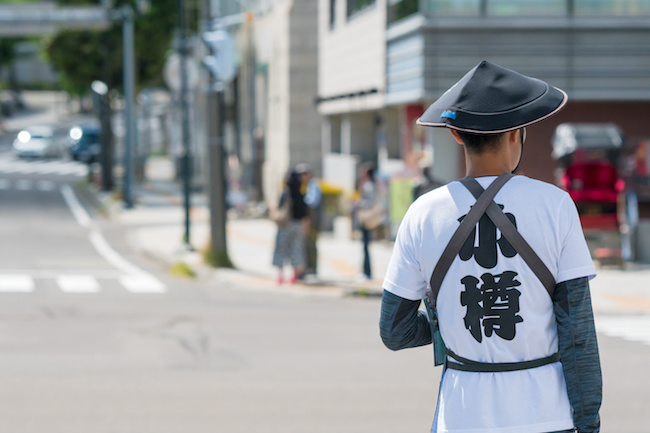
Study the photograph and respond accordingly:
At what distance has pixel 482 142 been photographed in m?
3.18

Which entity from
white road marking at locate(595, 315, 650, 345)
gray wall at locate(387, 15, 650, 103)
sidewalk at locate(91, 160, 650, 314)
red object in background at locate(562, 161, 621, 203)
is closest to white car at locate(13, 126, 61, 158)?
sidewalk at locate(91, 160, 650, 314)

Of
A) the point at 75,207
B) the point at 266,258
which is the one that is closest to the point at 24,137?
the point at 75,207

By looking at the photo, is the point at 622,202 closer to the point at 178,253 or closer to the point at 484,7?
the point at 484,7

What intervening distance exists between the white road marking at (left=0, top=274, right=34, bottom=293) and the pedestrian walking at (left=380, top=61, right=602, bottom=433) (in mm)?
12625

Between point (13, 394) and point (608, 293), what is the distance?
9.55 meters

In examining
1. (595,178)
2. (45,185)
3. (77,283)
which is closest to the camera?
(77,283)

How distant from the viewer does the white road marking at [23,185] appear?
40875mm

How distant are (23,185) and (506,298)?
41.4 metres

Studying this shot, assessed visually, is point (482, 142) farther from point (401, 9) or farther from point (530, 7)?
point (401, 9)

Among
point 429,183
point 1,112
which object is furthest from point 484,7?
point 1,112

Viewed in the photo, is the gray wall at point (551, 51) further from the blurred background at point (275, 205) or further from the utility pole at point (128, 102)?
the utility pole at point (128, 102)

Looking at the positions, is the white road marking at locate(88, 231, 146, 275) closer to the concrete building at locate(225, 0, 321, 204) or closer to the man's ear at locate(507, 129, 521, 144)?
the concrete building at locate(225, 0, 321, 204)

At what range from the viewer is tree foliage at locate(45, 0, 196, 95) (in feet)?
143

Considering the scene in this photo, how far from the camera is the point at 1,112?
91812mm
